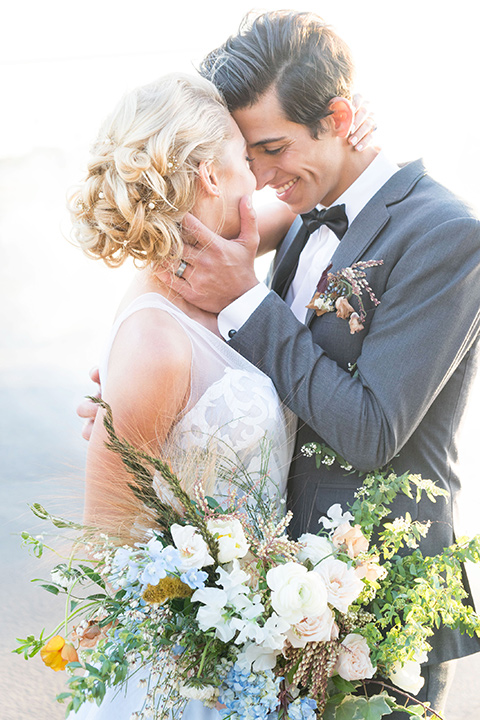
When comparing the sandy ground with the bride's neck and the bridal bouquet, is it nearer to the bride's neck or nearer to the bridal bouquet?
the bride's neck

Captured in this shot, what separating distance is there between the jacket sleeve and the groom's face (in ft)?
2.00

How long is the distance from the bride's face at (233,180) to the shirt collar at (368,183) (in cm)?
35

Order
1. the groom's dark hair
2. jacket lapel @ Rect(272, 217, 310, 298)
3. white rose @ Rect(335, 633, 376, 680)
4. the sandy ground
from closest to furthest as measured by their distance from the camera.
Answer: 1. white rose @ Rect(335, 633, 376, 680)
2. the groom's dark hair
3. jacket lapel @ Rect(272, 217, 310, 298)
4. the sandy ground

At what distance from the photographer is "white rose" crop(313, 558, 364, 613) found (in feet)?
3.31

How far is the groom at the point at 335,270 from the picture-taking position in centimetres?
147

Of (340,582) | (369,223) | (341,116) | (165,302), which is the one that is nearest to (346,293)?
(369,223)

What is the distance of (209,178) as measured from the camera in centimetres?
168

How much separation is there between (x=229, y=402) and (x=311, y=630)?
2.22 ft

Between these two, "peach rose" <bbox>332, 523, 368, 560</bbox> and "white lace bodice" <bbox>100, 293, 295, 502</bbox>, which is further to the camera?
"white lace bodice" <bbox>100, 293, 295, 502</bbox>

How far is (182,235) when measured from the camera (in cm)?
165

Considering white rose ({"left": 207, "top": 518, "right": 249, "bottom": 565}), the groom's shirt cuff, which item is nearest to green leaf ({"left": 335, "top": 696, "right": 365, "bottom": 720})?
white rose ({"left": 207, "top": 518, "right": 249, "bottom": 565})

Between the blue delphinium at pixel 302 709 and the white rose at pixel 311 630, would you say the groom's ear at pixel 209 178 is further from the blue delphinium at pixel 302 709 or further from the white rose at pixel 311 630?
the blue delphinium at pixel 302 709

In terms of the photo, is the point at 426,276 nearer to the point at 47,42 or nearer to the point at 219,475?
the point at 219,475

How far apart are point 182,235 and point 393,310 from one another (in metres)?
0.60
